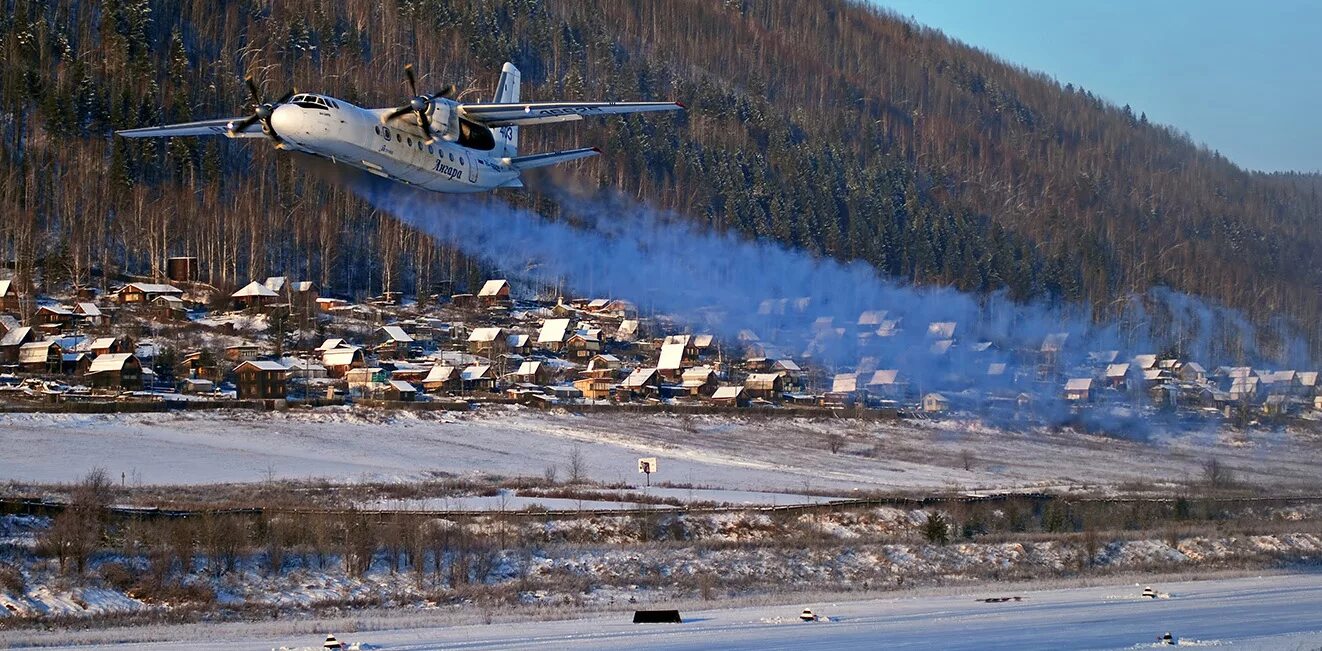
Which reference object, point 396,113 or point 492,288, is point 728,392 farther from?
point 396,113

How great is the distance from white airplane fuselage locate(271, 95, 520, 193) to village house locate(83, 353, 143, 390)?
3500cm

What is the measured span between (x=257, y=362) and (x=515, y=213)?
16.7 m

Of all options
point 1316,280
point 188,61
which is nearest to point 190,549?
point 1316,280

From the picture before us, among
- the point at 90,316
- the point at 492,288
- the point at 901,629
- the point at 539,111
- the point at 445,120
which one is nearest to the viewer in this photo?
the point at 901,629

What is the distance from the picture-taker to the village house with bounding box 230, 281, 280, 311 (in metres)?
83.3

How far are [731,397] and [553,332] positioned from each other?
1648cm

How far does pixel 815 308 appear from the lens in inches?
3123

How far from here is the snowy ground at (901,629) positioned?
2864 cm

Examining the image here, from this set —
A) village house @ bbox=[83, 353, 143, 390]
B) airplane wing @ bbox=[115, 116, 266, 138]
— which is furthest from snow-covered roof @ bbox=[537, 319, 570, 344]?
airplane wing @ bbox=[115, 116, 266, 138]

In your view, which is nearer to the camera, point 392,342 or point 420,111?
point 420,111

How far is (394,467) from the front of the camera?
2210 inches

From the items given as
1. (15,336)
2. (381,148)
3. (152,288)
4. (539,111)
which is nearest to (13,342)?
(15,336)

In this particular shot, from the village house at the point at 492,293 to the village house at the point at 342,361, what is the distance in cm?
1700

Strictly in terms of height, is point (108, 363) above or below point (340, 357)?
below
